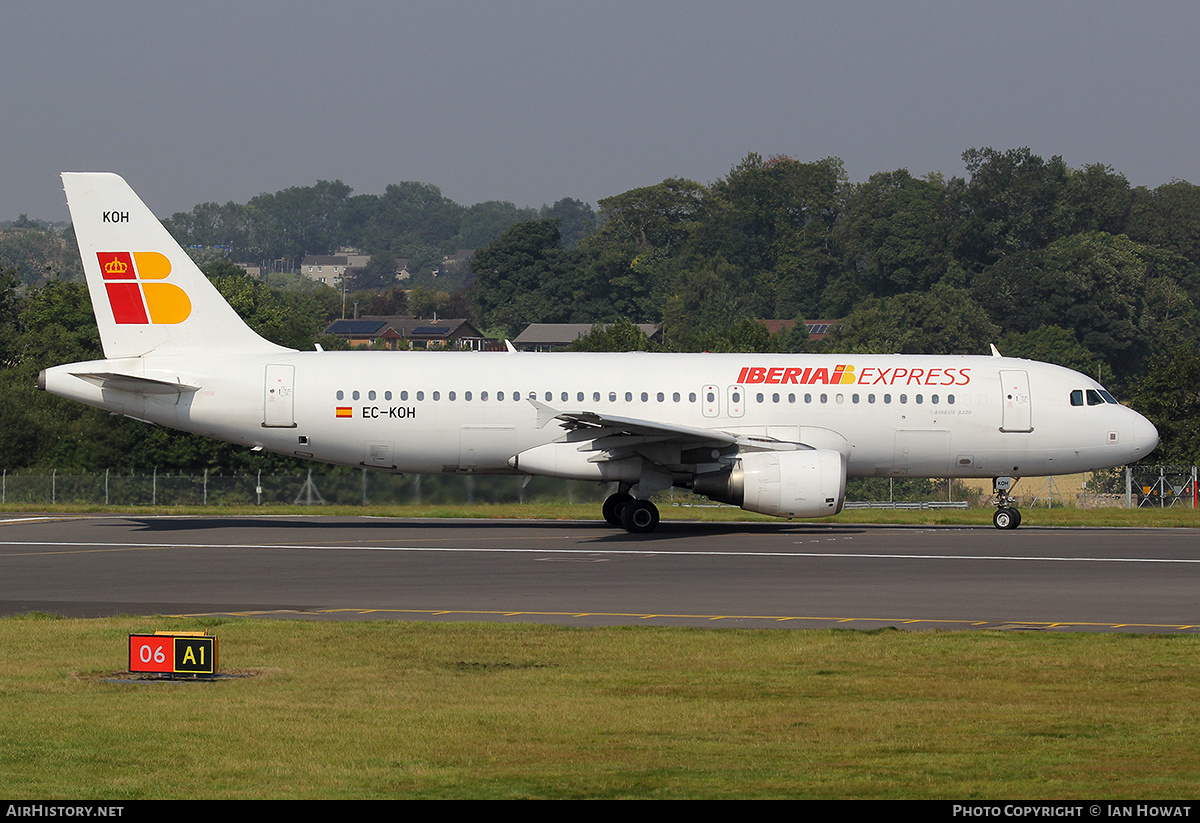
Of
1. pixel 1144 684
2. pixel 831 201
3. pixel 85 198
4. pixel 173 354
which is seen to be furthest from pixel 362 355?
pixel 831 201

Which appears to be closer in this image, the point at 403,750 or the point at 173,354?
the point at 403,750

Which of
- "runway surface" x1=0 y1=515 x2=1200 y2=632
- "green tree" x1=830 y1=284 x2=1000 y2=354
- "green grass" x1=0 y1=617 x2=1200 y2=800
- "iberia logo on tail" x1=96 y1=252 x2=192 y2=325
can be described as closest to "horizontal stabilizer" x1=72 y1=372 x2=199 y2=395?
"iberia logo on tail" x1=96 y1=252 x2=192 y2=325

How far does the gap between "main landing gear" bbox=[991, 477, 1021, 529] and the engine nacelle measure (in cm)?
581

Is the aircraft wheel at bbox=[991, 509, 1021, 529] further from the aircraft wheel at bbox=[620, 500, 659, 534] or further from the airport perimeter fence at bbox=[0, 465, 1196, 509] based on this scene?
the airport perimeter fence at bbox=[0, 465, 1196, 509]

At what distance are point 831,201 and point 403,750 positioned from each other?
523ft

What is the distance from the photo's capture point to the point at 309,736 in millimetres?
10875

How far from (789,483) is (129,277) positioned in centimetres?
1608

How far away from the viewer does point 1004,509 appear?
34.4 m

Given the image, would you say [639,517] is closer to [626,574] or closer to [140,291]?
[626,574]

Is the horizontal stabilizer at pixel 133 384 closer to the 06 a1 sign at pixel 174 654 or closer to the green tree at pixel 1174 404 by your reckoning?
the 06 a1 sign at pixel 174 654

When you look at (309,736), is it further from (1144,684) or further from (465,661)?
(1144,684)

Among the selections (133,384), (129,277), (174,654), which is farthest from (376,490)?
(174,654)

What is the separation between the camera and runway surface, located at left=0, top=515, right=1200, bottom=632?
18984 mm

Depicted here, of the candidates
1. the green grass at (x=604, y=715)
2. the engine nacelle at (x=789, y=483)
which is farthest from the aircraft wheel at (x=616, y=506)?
the green grass at (x=604, y=715)
